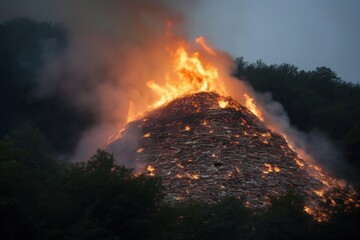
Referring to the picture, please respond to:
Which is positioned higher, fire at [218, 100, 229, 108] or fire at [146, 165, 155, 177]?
fire at [218, 100, 229, 108]

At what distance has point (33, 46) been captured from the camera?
52438 mm

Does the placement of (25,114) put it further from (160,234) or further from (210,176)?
(160,234)

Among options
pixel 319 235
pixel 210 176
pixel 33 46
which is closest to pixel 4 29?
pixel 33 46

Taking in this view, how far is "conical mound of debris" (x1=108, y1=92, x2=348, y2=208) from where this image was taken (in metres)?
23.2

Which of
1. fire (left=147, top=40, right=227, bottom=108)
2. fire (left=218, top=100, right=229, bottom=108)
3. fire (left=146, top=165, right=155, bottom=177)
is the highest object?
fire (left=147, top=40, right=227, bottom=108)

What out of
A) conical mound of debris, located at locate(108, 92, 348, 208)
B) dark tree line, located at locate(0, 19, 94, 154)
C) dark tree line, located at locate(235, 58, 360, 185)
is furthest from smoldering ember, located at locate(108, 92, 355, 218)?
dark tree line, located at locate(0, 19, 94, 154)

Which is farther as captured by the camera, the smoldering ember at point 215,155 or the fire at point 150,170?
the fire at point 150,170

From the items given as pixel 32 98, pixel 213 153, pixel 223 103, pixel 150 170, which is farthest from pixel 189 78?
pixel 32 98

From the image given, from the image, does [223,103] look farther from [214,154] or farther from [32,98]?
[32,98]

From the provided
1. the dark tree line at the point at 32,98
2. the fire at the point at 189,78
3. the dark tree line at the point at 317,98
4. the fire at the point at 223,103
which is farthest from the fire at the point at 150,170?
the dark tree line at the point at 32,98

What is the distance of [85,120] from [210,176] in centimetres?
2639

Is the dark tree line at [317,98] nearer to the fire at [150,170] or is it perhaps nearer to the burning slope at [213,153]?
the burning slope at [213,153]

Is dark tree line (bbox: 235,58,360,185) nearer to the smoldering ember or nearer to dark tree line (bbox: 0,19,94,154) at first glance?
the smoldering ember

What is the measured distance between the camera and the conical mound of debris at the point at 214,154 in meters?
23.2
